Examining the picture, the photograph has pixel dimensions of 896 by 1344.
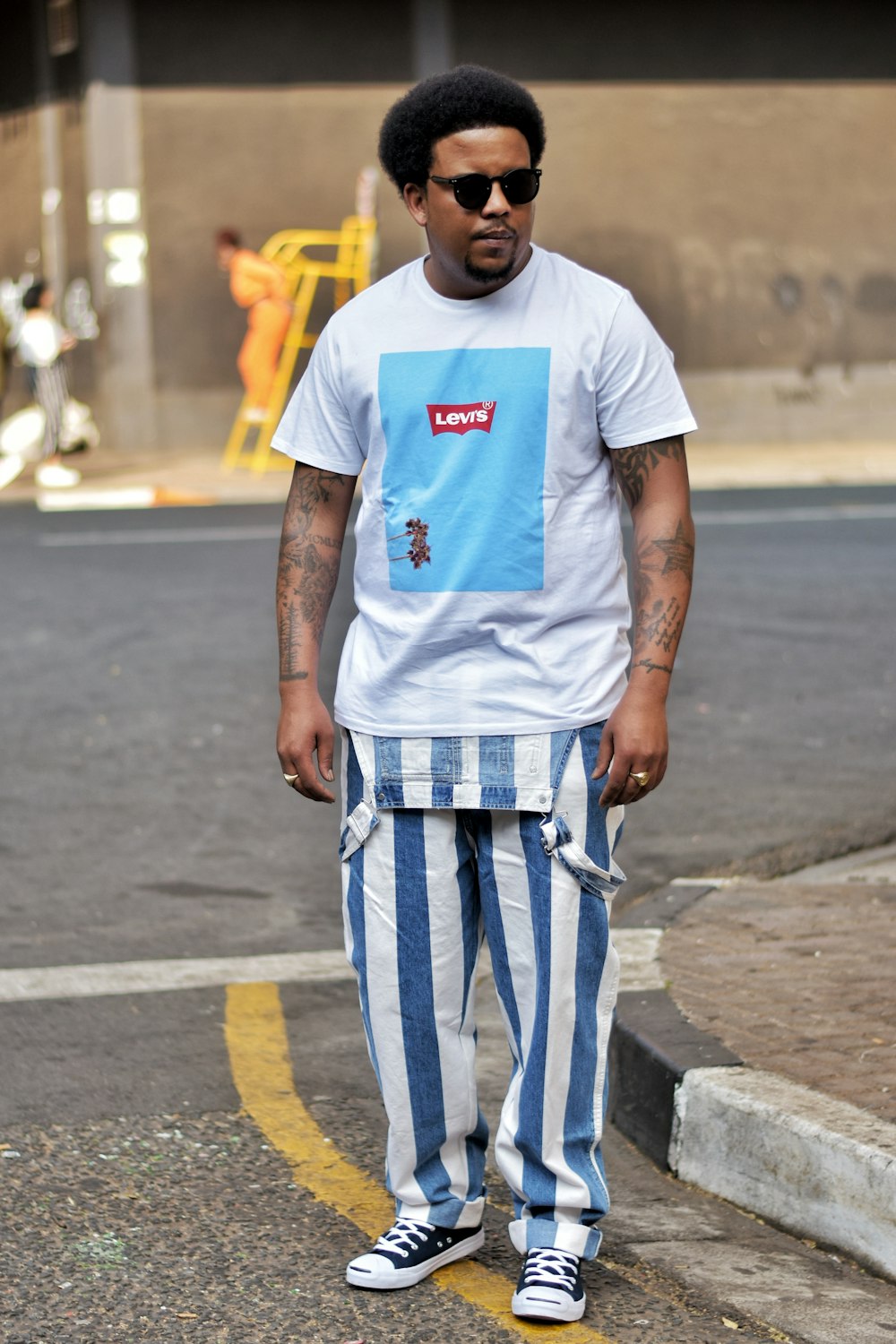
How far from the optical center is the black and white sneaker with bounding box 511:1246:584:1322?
3066mm

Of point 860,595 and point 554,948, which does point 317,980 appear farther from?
point 860,595

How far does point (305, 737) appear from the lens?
3191 mm

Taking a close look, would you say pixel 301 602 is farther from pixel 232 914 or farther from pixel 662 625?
pixel 232 914

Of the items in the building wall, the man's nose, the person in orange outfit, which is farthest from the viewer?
the building wall

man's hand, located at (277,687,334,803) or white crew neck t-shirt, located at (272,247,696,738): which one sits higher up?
white crew neck t-shirt, located at (272,247,696,738)

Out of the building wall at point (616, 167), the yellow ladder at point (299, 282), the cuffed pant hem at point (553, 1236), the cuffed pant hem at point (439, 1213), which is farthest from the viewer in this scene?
the building wall at point (616, 167)

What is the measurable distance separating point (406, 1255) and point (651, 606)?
45.9 inches

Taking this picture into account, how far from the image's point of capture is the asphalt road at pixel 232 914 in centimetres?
323

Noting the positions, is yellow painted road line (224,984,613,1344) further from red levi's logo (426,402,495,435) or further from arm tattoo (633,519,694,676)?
red levi's logo (426,402,495,435)

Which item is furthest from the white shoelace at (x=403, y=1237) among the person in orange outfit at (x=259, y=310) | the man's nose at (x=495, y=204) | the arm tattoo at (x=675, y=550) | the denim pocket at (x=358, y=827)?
the person in orange outfit at (x=259, y=310)

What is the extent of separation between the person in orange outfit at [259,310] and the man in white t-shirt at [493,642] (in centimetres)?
1548

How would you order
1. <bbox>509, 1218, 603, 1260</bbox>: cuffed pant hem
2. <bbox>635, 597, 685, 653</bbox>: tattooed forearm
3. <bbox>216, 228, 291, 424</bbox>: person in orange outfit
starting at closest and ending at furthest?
<bbox>635, 597, 685, 653</bbox>: tattooed forearm
<bbox>509, 1218, 603, 1260</bbox>: cuffed pant hem
<bbox>216, 228, 291, 424</bbox>: person in orange outfit

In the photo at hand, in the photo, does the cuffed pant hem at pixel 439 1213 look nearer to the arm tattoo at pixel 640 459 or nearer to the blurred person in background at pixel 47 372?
the arm tattoo at pixel 640 459

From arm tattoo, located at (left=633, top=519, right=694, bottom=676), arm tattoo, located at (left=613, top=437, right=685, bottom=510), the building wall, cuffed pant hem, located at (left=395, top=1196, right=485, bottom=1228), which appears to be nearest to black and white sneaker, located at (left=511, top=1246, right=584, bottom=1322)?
cuffed pant hem, located at (left=395, top=1196, right=485, bottom=1228)
